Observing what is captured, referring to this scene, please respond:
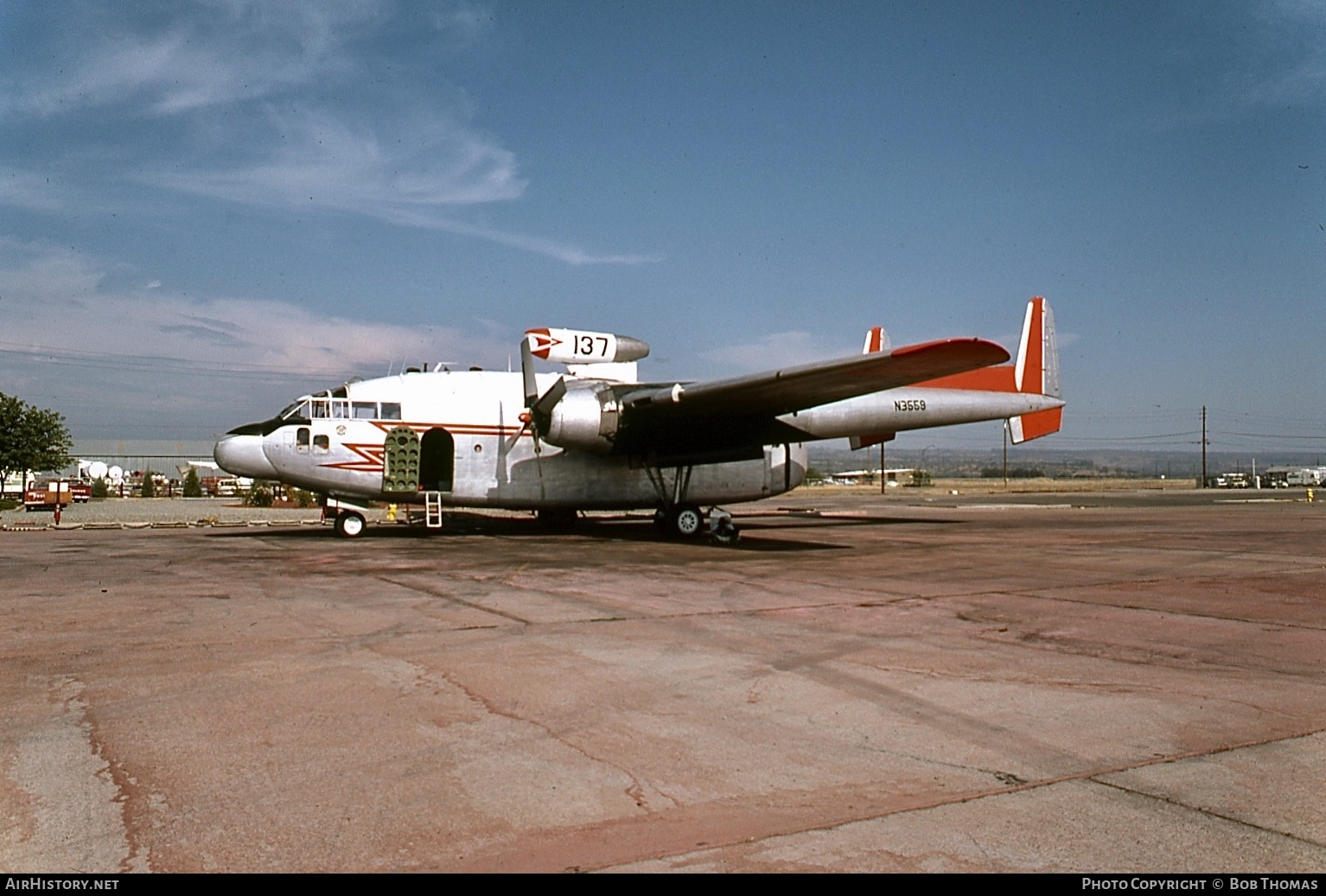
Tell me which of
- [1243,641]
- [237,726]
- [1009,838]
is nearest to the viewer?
[1009,838]

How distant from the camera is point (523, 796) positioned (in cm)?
400

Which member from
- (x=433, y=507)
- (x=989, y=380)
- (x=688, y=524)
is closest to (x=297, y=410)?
(x=433, y=507)

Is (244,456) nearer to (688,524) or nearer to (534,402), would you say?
(534,402)

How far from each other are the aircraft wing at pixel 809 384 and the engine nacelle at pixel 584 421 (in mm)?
384

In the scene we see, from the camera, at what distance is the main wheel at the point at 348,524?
64.0ft

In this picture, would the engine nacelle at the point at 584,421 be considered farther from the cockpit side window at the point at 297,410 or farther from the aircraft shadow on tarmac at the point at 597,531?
the cockpit side window at the point at 297,410

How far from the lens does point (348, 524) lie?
64.2 ft

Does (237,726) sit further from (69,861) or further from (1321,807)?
(1321,807)

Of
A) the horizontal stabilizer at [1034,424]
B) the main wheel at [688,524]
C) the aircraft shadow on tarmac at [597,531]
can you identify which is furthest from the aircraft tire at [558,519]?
the horizontal stabilizer at [1034,424]

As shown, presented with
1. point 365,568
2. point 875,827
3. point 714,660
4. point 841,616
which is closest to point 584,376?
point 365,568

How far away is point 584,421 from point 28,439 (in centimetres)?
4505

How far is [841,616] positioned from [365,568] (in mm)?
7348

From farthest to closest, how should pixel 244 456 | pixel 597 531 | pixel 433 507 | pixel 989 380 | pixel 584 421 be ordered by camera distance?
pixel 989 380 < pixel 597 531 < pixel 433 507 < pixel 244 456 < pixel 584 421
